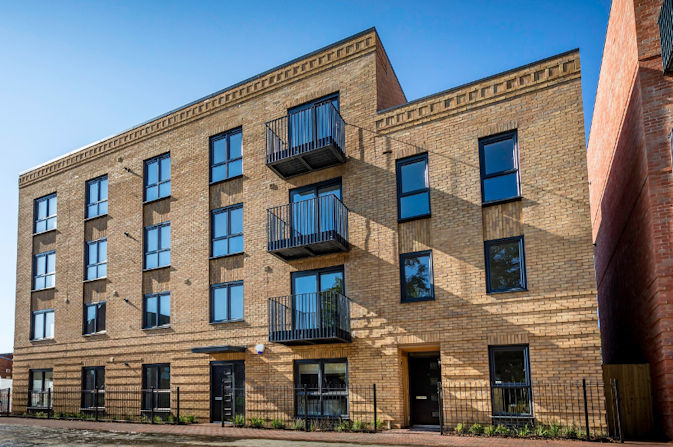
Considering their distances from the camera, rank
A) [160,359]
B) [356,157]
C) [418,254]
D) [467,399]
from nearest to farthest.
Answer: [467,399] → [418,254] → [356,157] → [160,359]

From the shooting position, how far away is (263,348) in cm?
1783

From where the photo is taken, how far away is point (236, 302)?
1903 centimetres

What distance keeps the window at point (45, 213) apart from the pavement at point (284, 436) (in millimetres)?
9124

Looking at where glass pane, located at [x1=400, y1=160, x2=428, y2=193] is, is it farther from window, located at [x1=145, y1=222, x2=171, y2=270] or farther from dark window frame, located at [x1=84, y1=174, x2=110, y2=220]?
dark window frame, located at [x1=84, y1=174, x2=110, y2=220]

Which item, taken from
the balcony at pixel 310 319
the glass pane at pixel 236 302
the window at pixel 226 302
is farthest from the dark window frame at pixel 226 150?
the balcony at pixel 310 319

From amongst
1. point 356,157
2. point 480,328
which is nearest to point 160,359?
point 356,157

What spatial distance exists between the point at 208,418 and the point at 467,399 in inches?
338

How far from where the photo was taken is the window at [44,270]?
82.1ft

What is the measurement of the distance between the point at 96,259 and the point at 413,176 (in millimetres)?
13740

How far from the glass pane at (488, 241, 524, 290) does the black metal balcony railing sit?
5.01 meters

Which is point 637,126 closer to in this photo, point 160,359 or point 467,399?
point 467,399

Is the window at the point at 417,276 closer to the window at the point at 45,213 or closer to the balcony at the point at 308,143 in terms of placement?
the balcony at the point at 308,143

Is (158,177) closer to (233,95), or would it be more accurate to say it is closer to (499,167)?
(233,95)

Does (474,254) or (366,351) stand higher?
(474,254)
